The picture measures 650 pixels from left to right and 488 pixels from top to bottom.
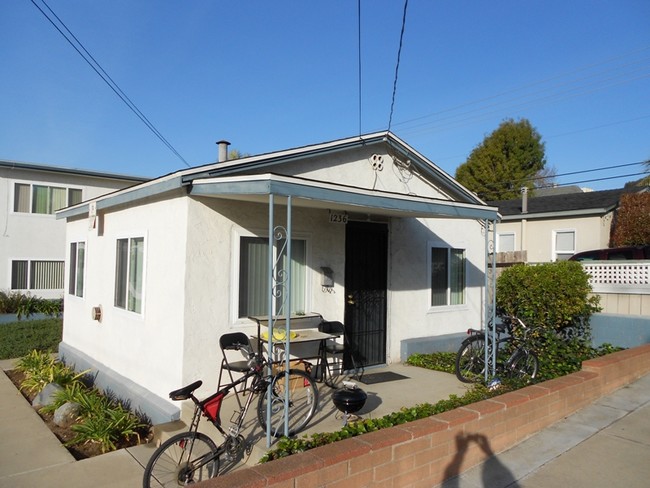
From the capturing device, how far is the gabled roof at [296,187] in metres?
4.71

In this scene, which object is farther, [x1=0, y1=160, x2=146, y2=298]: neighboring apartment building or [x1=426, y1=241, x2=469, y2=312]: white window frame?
[x1=0, y1=160, x2=146, y2=298]: neighboring apartment building

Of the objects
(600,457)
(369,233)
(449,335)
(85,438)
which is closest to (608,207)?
(449,335)

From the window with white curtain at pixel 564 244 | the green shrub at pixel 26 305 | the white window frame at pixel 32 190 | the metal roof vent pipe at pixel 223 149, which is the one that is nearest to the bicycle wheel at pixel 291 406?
the metal roof vent pipe at pixel 223 149

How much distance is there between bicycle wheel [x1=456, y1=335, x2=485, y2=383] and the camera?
6898mm

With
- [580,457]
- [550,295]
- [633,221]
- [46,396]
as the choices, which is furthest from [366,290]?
[633,221]

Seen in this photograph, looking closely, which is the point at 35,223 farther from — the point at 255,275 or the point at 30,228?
the point at 255,275

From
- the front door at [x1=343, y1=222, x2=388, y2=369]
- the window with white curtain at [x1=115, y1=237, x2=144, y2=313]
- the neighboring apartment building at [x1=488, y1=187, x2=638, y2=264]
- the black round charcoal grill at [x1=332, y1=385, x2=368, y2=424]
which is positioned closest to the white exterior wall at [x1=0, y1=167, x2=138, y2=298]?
the window with white curtain at [x1=115, y1=237, x2=144, y2=313]

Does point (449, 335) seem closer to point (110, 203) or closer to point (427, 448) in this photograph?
point (427, 448)

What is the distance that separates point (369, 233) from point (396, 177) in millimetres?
1155

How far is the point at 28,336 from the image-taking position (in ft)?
39.8

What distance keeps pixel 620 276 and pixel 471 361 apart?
231 inches

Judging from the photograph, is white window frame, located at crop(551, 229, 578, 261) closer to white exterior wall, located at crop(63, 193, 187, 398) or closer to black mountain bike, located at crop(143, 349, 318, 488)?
white exterior wall, located at crop(63, 193, 187, 398)

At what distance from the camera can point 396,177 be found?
8414mm

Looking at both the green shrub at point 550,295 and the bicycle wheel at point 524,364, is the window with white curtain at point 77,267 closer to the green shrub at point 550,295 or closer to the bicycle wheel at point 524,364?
the bicycle wheel at point 524,364
